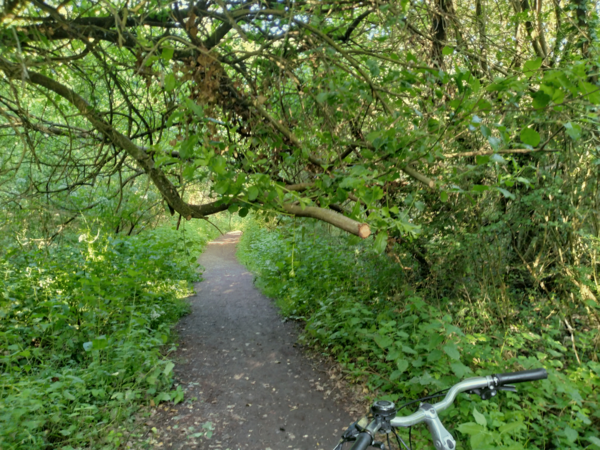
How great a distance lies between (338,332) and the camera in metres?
5.41

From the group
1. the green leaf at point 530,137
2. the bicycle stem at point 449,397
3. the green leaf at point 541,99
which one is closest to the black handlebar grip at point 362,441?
the bicycle stem at point 449,397

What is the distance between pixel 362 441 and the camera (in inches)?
47.7

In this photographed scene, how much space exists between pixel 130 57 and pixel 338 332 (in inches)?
176

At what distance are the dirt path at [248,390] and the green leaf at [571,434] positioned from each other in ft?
6.21

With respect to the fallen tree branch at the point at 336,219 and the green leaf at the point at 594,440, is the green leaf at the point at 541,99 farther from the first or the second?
the green leaf at the point at 594,440

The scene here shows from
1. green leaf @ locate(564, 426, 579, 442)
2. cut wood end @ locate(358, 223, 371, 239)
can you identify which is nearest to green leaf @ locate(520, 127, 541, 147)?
cut wood end @ locate(358, 223, 371, 239)

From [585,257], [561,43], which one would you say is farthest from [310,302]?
[561,43]

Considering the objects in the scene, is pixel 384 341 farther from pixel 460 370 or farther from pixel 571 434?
pixel 571 434

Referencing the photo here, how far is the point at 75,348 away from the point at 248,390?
2008mm

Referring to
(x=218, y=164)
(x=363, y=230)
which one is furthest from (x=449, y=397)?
(x=218, y=164)

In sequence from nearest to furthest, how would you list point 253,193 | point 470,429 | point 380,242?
point 470,429, point 380,242, point 253,193

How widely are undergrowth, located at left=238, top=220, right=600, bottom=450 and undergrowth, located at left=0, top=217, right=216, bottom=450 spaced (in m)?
2.08

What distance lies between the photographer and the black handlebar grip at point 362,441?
46.2 inches

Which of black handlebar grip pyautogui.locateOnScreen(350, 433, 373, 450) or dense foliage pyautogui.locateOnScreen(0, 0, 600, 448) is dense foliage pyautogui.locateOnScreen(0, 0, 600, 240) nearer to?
dense foliage pyautogui.locateOnScreen(0, 0, 600, 448)
